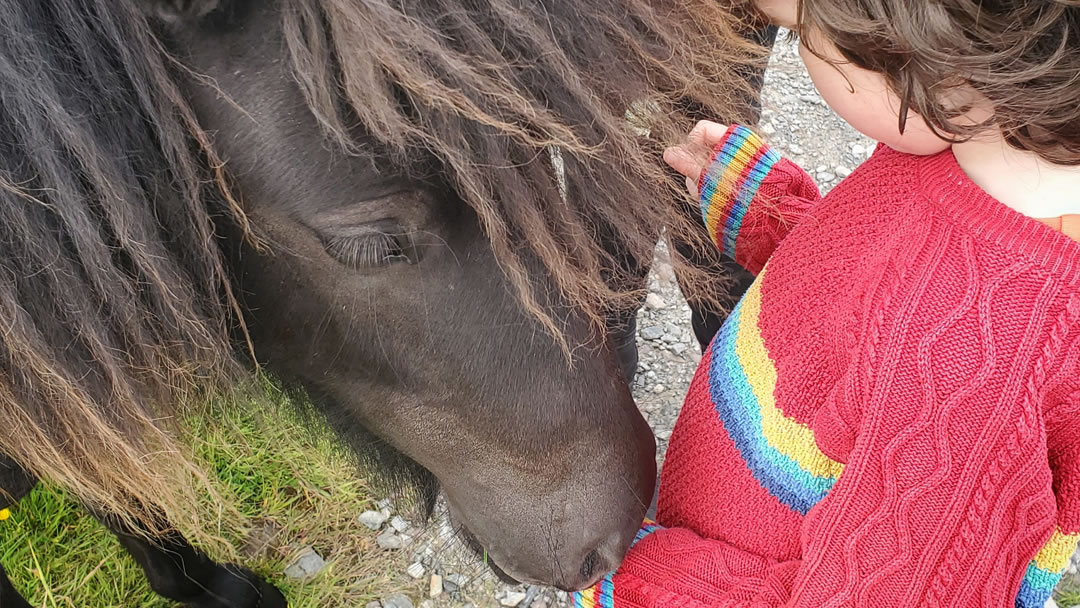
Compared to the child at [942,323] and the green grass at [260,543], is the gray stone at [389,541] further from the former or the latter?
the child at [942,323]

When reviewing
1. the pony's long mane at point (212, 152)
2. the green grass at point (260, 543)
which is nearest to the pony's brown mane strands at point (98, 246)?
the pony's long mane at point (212, 152)

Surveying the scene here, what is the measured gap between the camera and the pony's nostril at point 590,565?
1026mm

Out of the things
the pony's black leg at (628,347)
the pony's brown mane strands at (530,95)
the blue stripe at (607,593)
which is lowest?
the pony's black leg at (628,347)

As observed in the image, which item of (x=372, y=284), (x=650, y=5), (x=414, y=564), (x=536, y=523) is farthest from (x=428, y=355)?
(x=414, y=564)

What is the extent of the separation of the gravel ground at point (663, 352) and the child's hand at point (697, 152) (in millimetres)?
117

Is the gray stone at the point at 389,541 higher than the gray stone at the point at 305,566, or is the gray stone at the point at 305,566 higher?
the gray stone at the point at 389,541

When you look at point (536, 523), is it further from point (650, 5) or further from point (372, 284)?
point (650, 5)

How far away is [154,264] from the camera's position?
0.83 meters

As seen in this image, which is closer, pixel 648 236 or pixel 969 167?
pixel 969 167

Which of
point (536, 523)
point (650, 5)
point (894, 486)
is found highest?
point (650, 5)

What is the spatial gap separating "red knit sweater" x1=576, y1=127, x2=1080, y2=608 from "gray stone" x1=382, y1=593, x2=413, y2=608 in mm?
937

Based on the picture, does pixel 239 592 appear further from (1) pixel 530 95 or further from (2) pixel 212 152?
(1) pixel 530 95

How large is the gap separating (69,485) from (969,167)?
3.44 ft

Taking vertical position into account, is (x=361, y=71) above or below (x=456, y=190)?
above
